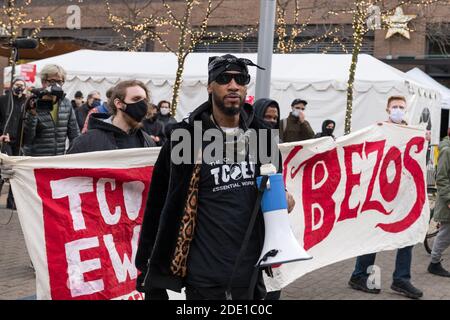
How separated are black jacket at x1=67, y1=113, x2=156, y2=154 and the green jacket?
13.7 feet

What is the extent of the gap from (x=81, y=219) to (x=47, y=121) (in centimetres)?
304

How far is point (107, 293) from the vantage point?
443 centimetres

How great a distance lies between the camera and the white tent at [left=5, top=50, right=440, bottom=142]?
54.3 ft

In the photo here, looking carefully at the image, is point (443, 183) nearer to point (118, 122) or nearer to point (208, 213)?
point (118, 122)

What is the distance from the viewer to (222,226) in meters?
3.17

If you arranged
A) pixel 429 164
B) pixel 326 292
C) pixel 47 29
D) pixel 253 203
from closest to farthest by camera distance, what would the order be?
pixel 253 203 < pixel 326 292 < pixel 429 164 < pixel 47 29

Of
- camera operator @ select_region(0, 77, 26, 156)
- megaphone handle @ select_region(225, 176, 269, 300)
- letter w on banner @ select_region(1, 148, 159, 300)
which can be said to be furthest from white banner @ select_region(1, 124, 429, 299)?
camera operator @ select_region(0, 77, 26, 156)

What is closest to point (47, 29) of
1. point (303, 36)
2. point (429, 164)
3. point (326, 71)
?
point (303, 36)

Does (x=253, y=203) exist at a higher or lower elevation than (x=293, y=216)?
higher

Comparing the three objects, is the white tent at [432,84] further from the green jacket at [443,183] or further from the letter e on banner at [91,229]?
the letter e on banner at [91,229]

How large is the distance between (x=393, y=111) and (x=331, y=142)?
107cm

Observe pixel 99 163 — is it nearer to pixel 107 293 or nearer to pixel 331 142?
pixel 107 293

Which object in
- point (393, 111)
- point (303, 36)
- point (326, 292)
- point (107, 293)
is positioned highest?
point (303, 36)

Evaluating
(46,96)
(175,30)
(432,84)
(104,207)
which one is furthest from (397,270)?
(175,30)
